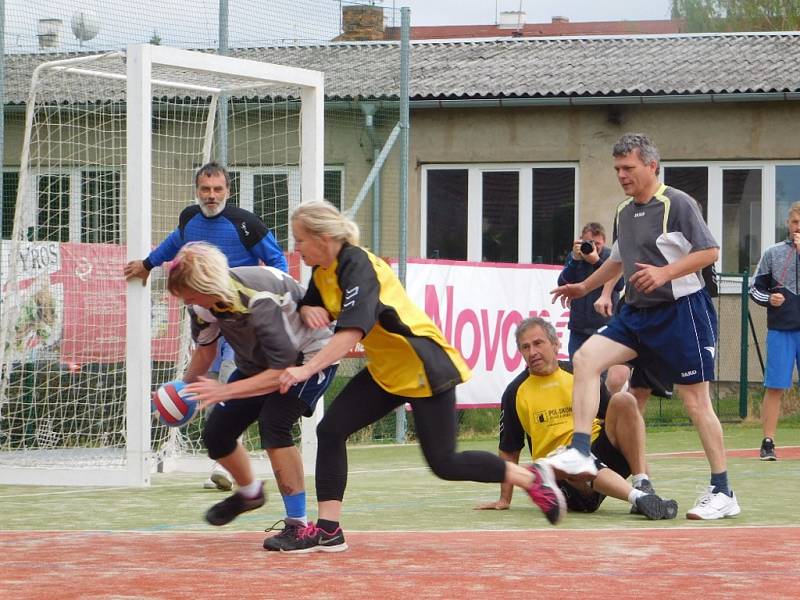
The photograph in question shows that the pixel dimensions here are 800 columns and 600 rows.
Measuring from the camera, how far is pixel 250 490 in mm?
7660

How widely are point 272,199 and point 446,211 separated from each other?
9.30 meters

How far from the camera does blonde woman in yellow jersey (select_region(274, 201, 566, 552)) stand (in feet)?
22.3

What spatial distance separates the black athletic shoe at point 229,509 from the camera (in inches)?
300

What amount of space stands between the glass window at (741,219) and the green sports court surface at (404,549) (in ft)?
39.7

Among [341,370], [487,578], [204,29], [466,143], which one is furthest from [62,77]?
[466,143]

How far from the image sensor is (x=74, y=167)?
502 inches

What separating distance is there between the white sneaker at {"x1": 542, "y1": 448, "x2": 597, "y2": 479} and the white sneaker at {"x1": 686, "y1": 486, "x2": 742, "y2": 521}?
0.79 m

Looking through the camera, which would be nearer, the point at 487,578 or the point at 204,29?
the point at 487,578

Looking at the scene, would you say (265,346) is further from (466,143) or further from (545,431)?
(466,143)

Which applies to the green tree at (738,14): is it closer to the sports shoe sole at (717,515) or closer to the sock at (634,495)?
the sports shoe sole at (717,515)

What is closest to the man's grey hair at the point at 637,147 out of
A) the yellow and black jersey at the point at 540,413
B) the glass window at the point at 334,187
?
the yellow and black jersey at the point at 540,413

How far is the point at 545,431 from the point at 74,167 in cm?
554


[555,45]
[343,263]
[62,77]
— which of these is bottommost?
[343,263]

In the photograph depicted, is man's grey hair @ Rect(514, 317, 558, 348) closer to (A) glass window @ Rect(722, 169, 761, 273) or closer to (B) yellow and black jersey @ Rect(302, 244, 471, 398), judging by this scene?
(B) yellow and black jersey @ Rect(302, 244, 471, 398)
